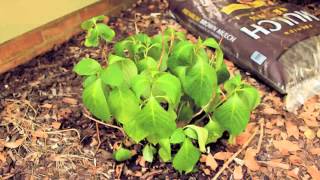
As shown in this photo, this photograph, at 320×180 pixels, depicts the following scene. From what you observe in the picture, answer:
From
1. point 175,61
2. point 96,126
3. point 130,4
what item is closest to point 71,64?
point 96,126

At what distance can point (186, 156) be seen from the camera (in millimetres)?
1179

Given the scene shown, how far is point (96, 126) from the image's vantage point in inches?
57.6

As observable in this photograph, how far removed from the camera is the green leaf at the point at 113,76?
1.09m

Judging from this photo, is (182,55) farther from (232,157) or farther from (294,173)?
(294,173)

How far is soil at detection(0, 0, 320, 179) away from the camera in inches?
52.6

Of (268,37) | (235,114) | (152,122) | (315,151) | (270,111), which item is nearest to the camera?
(152,122)

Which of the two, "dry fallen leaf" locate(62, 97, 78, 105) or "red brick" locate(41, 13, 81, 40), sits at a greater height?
"red brick" locate(41, 13, 81, 40)

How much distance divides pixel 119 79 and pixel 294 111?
757mm

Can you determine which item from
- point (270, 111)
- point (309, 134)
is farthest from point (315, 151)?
point (270, 111)

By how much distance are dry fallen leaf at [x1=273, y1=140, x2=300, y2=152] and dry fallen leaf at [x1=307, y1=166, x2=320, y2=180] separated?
84mm

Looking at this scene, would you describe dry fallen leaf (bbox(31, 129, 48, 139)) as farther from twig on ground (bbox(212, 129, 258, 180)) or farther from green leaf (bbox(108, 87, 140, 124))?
twig on ground (bbox(212, 129, 258, 180))

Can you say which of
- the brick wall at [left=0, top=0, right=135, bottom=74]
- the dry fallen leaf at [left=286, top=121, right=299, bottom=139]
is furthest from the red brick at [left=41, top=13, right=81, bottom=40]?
the dry fallen leaf at [left=286, top=121, right=299, bottom=139]

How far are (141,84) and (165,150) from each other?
26 centimetres

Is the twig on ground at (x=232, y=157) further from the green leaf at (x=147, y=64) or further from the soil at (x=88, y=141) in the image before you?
the green leaf at (x=147, y=64)
